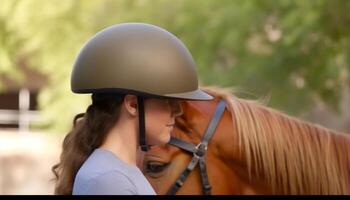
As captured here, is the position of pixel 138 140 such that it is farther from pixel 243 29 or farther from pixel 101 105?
pixel 243 29

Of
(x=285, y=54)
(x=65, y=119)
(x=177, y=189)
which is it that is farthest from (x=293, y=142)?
(x=65, y=119)

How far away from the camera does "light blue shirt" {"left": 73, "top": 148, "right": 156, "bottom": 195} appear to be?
212 centimetres

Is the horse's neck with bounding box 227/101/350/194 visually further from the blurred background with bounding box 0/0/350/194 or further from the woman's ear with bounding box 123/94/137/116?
the blurred background with bounding box 0/0/350/194

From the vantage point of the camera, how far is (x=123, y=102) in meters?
2.38

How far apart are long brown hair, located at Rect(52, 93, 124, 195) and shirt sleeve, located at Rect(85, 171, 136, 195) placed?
21 centimetres

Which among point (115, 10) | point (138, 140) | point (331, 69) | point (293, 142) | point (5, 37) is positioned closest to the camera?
point (138, 140)

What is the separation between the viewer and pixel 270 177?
12.3 feet

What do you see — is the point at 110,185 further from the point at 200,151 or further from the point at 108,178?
the point at 200,151

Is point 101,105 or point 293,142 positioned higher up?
point 101,105

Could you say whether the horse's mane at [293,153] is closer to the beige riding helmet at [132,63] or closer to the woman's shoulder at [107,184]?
the beige riding helmet at [132,63]

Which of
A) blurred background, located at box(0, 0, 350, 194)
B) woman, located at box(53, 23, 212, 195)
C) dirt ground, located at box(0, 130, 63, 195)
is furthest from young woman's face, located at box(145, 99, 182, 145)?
dirt ground, located at box(0, 130, 63, 195)

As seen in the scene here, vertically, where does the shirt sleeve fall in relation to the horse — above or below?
above

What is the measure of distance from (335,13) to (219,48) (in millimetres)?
1492

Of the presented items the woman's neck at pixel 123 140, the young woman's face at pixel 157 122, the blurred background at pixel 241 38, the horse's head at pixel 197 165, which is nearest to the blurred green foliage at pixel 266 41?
the blurred background at pixel 241 38
